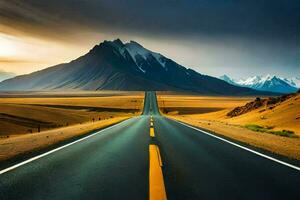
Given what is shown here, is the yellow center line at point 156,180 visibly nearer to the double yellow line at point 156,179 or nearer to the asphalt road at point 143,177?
the double yellow line at point 156,179

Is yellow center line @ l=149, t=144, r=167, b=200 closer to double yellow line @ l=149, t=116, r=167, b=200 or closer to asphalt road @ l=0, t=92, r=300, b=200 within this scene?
double yellow line @ l=149, t=116, r=167, b=200

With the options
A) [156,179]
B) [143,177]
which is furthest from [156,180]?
[143,177]

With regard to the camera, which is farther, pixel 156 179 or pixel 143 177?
pixel 143 177

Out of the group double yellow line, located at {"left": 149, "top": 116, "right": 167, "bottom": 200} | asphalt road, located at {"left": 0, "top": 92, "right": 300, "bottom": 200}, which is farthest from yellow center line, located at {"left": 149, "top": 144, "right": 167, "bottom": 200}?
asphalt road, located at {"left": 0, "top": 92, "right": 300, "bottom": 200}

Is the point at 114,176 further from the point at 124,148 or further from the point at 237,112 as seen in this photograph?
the point at 237,112

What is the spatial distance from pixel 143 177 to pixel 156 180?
1.59ft

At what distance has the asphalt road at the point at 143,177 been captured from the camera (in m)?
6.10

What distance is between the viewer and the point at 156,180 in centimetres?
Result: 710

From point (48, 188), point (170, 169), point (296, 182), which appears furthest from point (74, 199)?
point (296, 182)

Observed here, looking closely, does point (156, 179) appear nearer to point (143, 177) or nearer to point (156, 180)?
point (156, 180)

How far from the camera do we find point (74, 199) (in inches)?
226

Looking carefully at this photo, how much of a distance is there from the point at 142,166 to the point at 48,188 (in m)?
2.97

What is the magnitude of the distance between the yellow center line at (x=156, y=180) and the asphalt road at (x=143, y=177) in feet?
0.35

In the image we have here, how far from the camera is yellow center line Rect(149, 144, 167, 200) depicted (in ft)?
19.4
